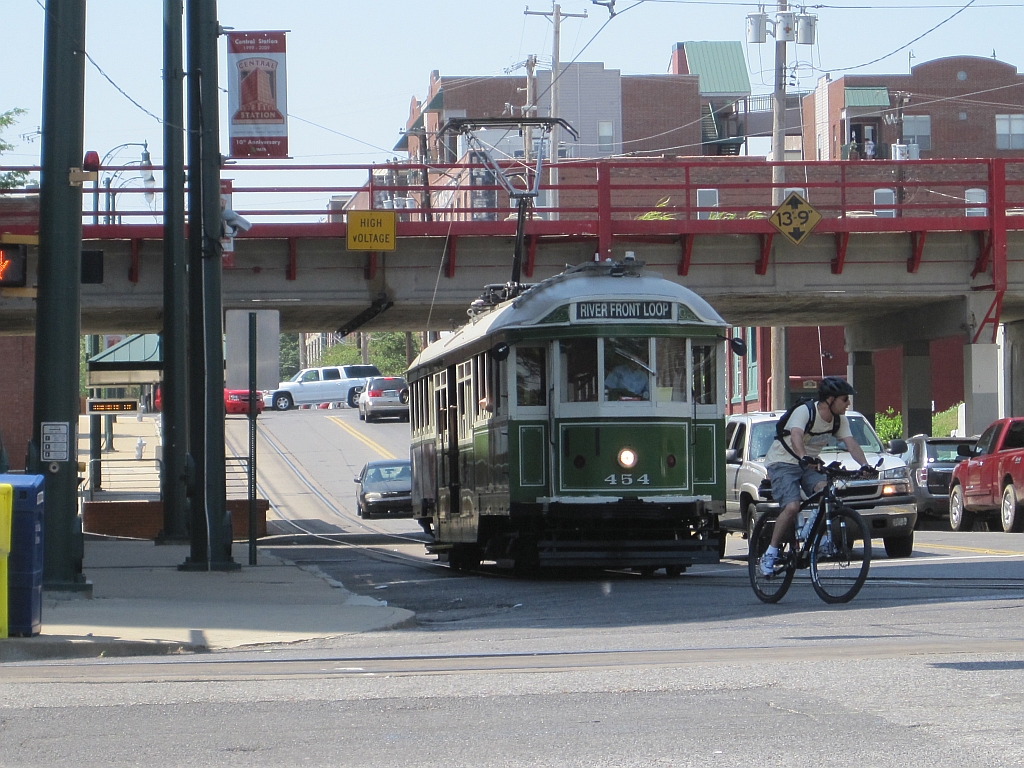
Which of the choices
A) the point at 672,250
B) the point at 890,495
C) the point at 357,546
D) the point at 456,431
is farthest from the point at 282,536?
the point at 890,495

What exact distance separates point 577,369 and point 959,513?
1385 centimetres

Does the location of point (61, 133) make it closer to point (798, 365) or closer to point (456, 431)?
point (456, 431)

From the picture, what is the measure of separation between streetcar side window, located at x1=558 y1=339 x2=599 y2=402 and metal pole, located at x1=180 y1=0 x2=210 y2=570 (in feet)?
16.5

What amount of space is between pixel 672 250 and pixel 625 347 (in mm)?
12905

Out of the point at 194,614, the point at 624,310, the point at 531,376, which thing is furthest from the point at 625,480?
the point at 194,614

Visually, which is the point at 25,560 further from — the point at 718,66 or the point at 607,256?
the point at 718,66

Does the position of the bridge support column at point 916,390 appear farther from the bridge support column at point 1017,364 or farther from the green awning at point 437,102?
the green awning at point 437,102

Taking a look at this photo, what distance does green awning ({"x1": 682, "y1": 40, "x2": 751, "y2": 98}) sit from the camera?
91125 millimetres

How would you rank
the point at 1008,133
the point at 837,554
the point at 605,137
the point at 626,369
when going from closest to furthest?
the point at 837,554, the point at 626,369, the point at 1008,133, the point at 605,137

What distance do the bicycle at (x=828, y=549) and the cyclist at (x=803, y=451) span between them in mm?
75

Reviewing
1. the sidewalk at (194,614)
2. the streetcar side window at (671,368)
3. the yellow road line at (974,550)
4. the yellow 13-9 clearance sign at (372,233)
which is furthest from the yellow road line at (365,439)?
the streetcar side window at (671,368)

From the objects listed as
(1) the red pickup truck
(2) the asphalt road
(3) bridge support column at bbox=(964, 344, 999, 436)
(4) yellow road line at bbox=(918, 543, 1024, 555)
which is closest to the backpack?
(2) the asphalt road

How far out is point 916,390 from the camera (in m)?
33.4

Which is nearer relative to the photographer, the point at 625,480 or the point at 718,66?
the point at 625,480
